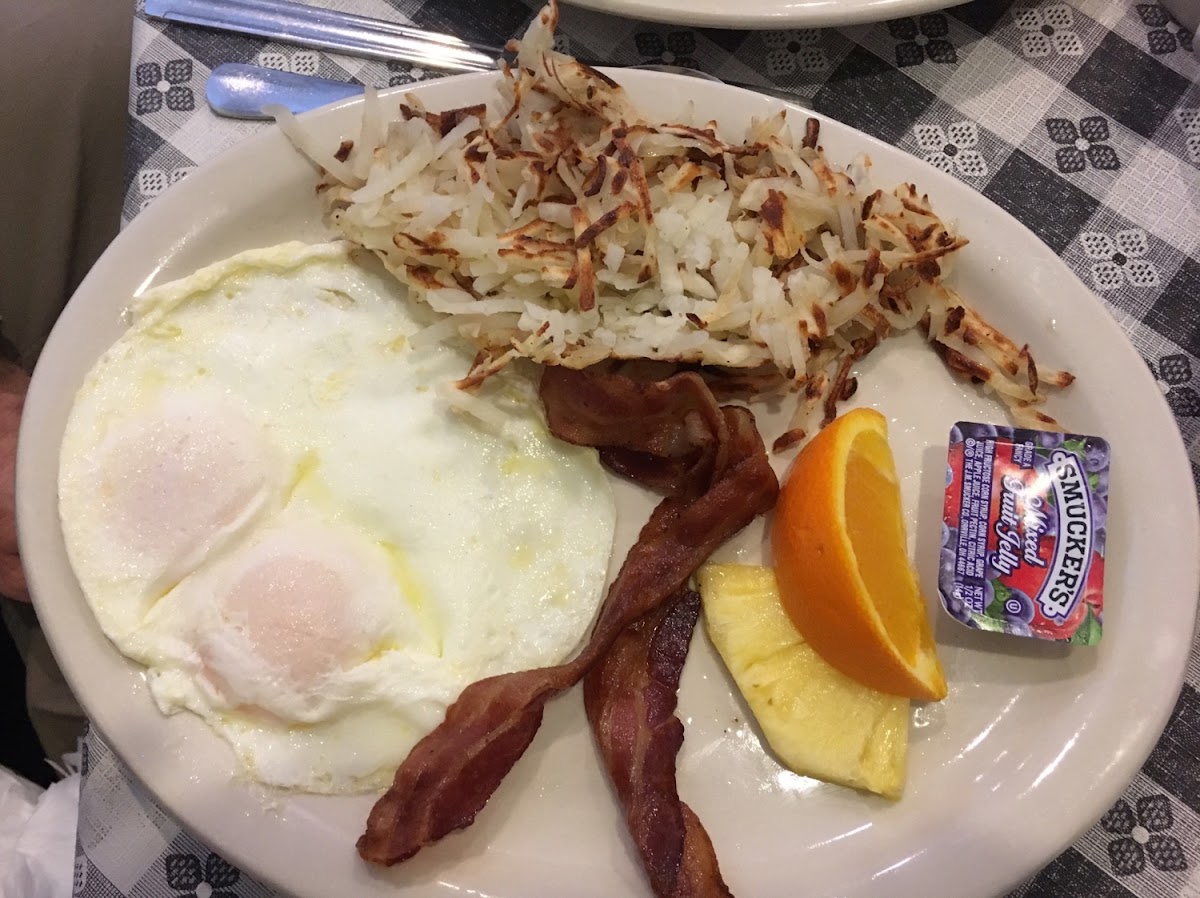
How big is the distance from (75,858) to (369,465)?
3.48ft

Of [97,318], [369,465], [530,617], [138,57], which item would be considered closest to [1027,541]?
[530,617]

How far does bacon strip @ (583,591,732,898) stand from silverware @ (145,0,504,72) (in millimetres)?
1351

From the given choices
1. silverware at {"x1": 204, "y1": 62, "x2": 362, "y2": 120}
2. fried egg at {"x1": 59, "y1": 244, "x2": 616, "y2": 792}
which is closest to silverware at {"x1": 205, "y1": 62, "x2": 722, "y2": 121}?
silverware at {"x1": 204, "y1": 62, "x2": 362, "y2": 120}

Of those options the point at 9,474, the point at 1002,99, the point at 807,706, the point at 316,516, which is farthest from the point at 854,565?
the point at 9,474

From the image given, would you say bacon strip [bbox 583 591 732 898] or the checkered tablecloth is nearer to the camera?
bacon strip [bbox 583 591 732 898]

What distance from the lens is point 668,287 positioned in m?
1.62

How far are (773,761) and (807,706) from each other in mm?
135

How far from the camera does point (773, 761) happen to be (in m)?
1.58

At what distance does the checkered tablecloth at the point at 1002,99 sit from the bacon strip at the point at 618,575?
36.8 inches

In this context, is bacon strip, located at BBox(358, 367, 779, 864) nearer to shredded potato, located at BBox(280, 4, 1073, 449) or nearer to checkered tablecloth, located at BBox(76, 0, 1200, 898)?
shredded potato, located at BBox(280, 4, 1073, 449)

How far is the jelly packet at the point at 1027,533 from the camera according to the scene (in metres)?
1.51

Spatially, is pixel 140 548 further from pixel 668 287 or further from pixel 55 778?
pixel 668 287

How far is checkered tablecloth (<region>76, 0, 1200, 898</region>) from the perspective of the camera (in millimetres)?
1955

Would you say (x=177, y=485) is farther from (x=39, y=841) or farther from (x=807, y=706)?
(x=807, y=706)
